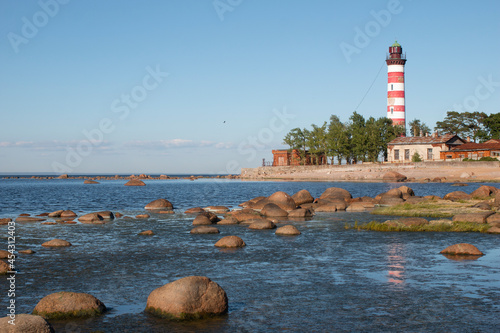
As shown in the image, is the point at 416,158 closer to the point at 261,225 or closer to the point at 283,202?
the point at 283,202

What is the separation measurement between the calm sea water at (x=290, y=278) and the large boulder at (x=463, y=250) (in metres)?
0.39

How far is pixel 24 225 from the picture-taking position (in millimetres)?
29109

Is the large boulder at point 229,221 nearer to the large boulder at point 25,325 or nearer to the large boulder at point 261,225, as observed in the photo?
the large boulder at point 261,225

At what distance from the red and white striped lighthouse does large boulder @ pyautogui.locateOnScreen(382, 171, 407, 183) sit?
72.4 ft

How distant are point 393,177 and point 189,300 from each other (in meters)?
75.5

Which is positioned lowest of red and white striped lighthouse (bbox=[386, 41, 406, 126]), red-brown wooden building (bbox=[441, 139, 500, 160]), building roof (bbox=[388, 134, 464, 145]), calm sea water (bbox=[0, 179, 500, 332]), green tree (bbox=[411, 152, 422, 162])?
calm sea water (bbox=[0, 179, 500, 332])

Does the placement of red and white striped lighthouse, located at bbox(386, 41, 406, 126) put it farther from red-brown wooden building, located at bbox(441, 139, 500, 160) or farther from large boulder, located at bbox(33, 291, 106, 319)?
large boulder, located at bbox(33, 291, 106, 319)

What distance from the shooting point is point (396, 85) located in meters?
101

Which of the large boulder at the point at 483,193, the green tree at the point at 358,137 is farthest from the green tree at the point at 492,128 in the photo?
the large boulder at the point at 483,193

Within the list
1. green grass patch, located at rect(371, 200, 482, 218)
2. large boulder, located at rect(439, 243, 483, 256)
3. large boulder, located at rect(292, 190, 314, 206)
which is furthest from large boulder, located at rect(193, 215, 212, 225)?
large boulder, located at rect(439, 243, 483, 256)

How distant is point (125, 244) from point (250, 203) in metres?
18.2

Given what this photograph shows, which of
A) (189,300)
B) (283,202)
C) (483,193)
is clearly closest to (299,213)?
(283,202)

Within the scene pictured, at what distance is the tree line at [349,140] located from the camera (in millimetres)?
101125

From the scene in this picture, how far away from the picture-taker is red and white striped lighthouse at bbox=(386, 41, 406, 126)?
101 m
